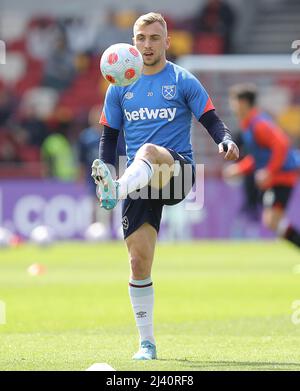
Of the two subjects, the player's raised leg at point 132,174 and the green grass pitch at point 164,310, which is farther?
the green grass pitch at point 164,310

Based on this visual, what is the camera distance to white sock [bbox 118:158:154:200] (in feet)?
24.7

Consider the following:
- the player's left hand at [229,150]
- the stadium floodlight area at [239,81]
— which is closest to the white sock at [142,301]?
the player's left hand at [229,150]

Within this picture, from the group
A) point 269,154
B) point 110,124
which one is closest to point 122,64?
point 110,124

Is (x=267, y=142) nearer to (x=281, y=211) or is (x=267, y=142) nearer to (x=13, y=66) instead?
(x=281, y=211)

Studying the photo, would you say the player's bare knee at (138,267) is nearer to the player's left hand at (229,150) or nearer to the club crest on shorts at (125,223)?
the club crest on shorts at (125,223)

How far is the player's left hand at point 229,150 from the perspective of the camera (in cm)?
765

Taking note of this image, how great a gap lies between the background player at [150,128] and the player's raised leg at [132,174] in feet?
0.39

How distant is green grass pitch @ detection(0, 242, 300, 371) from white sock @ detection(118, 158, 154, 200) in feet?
3.93

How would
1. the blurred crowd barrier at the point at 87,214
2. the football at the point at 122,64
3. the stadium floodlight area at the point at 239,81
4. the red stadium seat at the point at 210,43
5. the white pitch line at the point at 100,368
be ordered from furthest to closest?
the red stadium seat at the point at 210,43
the stadium floodlight area at the point at 239,81
the blurred crowd barrier at the point at 87,214
the football at the point at 122,64
the white pitch line at the point at 100,368

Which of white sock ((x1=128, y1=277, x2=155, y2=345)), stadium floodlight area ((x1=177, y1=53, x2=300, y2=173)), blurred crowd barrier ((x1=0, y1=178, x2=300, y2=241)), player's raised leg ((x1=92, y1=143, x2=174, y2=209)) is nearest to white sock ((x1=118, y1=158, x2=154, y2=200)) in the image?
player's raised leg ((x1=92, y1=143, x2=174, y2=209))

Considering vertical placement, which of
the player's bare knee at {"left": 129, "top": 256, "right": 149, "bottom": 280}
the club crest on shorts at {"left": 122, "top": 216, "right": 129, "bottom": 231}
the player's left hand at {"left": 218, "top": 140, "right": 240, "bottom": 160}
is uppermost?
the player's left hand at {"left": 218, "top": 140, "right": 240, "bottom": 160}

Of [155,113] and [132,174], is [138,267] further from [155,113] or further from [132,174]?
[155,113]

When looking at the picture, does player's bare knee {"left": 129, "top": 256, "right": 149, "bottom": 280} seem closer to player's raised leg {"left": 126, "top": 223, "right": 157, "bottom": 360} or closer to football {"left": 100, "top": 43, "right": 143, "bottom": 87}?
player's raised leg {"left": 126, "top": 223, "right": 157, "bottom": 360}

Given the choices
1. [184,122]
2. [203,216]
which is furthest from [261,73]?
[184,122]
